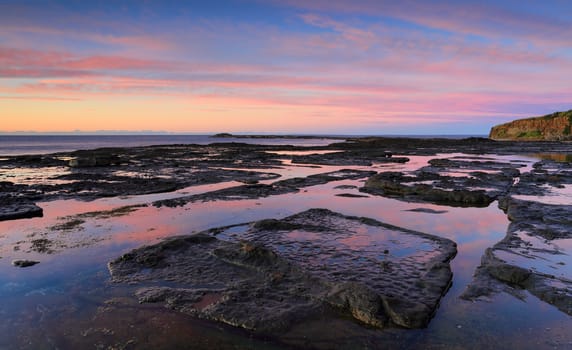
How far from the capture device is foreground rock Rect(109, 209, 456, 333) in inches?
261

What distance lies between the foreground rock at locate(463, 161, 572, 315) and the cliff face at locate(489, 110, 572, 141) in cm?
10670

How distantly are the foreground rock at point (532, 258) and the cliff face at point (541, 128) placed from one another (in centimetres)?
10670

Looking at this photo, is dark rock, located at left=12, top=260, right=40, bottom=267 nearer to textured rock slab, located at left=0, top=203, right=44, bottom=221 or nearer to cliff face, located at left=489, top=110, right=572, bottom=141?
textured rock slab, located at left=0, top=203, right=44, bottom=221

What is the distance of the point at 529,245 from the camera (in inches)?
406

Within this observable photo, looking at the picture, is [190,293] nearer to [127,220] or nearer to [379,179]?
[127,220]

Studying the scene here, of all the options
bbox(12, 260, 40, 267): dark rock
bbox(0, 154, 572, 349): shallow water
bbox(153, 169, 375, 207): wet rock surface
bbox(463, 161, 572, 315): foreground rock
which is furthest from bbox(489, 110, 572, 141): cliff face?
bbox(12, 260, 40, 267): dark rock

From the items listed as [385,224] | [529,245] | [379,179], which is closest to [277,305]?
[385,224]

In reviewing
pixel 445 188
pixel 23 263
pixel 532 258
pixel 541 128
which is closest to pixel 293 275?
pixel 532 258

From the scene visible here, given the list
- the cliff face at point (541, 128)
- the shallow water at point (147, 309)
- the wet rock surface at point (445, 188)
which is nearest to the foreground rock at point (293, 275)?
the shallow water at point (147, 309)

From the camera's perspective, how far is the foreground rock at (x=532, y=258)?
7.50 m

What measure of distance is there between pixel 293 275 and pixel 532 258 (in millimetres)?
6195

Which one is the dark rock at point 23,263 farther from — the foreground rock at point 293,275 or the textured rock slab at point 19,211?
the textured rock slab at point 19,211

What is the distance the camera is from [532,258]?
928 cm

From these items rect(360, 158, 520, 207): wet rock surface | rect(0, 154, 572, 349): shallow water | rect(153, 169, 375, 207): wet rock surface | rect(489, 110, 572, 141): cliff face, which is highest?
rect(489, 110, 572, 141): cliff face
